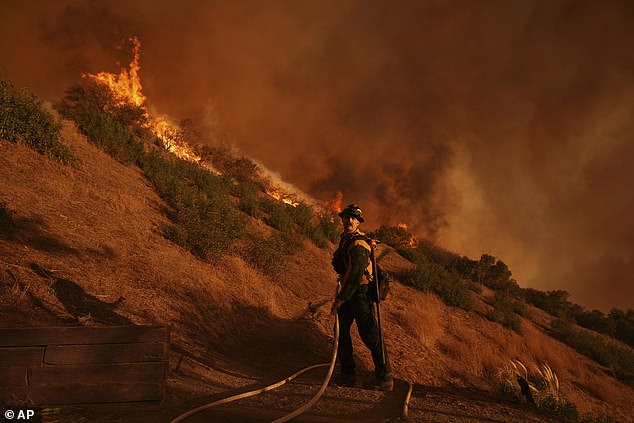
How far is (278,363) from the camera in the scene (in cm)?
588

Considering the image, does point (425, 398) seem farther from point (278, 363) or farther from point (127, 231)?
point (127, 231)

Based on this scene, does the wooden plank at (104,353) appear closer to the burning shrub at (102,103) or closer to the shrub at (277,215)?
the shrub at (277,215)

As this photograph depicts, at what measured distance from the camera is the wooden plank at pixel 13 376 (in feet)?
9.25

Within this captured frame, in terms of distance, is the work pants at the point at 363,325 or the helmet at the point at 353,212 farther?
the helmet at the point at 353,212

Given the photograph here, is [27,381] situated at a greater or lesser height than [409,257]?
lesser

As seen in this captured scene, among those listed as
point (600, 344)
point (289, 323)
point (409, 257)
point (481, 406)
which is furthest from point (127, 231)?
point (600, 344)

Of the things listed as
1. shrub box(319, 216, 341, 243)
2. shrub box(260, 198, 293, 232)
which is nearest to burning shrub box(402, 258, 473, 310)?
shrub box(319, 216, 341, 243)

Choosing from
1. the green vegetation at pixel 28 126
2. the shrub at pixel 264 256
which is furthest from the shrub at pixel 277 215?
the green vegetation at pixel 28 126

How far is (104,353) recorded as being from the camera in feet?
9.98

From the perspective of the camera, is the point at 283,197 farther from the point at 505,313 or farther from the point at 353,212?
the point at 353,212

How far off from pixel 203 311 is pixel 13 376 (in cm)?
391

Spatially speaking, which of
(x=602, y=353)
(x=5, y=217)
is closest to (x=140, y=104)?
(x=5, y=217)

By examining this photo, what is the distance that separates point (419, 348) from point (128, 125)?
58.0ft

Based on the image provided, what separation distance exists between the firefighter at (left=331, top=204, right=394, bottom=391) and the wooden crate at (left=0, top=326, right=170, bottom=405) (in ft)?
7.25
